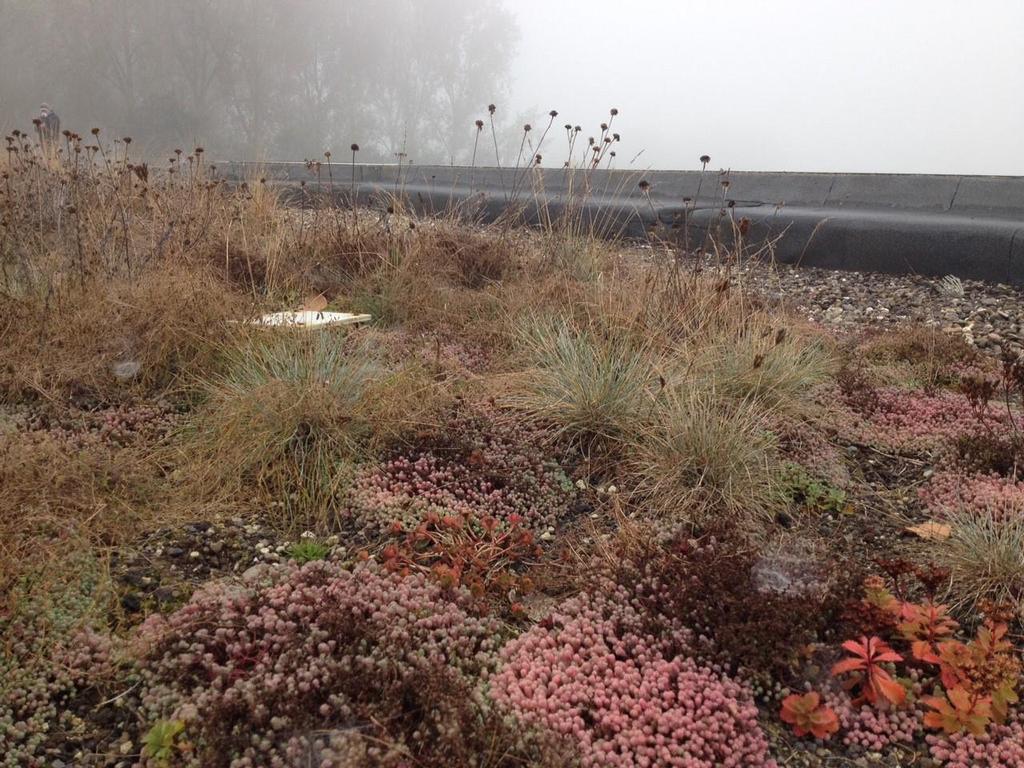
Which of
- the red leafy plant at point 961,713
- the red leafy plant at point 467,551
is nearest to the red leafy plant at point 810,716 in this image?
the red leafy plant at point 961,713

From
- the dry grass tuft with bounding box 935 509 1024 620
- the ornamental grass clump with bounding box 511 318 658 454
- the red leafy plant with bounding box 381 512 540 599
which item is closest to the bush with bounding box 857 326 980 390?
the ornamental grass clump with bounding box 511 318 658 454

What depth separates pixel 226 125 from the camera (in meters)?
32.8

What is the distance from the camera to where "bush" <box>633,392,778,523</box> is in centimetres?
326

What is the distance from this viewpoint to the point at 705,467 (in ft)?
11.0

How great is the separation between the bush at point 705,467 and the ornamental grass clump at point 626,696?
30.2 inches

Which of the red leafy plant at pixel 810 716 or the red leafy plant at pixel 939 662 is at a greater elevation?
the red leafy plant at pixel 939 662

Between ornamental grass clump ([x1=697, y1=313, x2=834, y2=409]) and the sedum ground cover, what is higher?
ornamental grass clump ([x1=697, y1=313, x2=834, y2=409])

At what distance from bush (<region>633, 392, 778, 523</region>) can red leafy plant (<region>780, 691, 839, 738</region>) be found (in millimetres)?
940

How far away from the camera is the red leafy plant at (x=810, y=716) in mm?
2186

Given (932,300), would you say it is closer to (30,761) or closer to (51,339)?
(51,339)

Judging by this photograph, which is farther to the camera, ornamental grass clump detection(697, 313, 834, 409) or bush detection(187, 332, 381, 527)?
ornamental grass clump detection(697, 313, 834, 409)

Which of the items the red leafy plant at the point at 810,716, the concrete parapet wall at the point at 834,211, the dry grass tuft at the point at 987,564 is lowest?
the red leafy plant at the point at 810,716

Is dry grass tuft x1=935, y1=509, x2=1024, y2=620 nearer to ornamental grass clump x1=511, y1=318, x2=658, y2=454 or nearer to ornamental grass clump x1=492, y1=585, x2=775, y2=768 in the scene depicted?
ornamental grass clump x1=492, y1=585, x2=775, y2=768

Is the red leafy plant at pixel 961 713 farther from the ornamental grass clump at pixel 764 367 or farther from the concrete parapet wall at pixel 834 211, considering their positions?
the concrete parapet wall at pixel 834 211
